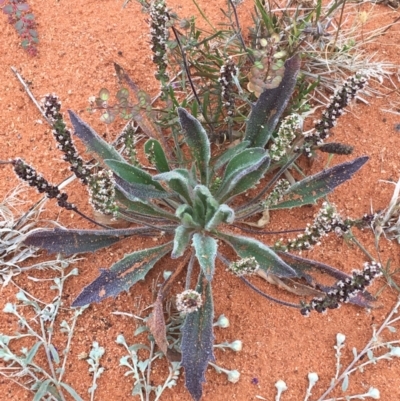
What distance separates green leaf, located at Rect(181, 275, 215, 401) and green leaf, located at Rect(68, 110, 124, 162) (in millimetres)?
643

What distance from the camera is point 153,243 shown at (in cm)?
214

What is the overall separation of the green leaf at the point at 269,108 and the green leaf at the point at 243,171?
0.17 meters

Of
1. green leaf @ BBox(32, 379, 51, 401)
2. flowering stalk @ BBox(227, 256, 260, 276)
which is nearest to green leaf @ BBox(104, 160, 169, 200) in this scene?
flowering stalk @ BBox(227, 256, 260, 276)

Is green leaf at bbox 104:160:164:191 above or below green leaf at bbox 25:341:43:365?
above

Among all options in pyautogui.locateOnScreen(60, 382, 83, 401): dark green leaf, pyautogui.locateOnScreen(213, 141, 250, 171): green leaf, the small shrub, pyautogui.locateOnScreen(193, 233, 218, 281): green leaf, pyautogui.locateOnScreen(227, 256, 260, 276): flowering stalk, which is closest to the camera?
pyautogui.locateOnScreen(227, 256, 260, 276): flowering stalk

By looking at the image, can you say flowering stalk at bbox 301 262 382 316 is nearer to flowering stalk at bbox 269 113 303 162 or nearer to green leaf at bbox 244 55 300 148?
flowering stalk at bbox 269 113 303 162

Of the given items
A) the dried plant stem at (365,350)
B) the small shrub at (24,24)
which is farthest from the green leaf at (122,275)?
the small shrub at (24,24)

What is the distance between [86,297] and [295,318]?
2.53 ft

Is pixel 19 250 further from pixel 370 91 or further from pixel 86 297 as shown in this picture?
pixel 370 91

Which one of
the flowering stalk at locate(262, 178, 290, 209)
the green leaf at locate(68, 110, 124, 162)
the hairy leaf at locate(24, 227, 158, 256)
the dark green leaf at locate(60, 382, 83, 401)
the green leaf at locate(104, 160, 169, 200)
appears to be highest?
the green leaf at locate(68, 110, 124, 162)

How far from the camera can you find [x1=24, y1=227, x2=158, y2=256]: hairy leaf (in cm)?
201

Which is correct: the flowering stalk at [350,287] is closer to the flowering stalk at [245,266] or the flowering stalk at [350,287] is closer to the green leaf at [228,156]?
the flowering stalk at [245,266]

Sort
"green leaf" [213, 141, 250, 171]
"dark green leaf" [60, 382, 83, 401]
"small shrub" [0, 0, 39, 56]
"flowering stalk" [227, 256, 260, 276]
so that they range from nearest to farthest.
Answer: "flowering stalk" [227, 256, 260, 276] < "dark green leaf" [60, 382, 83, 401] < "green leaf" [213, 141, 250, 171] < "small shrub" [0, 0, 39, 56]

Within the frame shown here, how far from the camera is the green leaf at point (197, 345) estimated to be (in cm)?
177
